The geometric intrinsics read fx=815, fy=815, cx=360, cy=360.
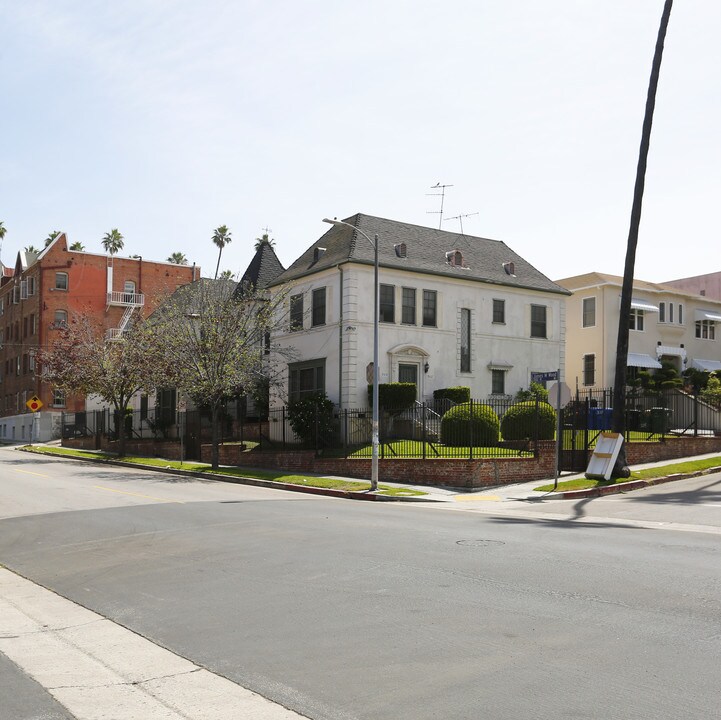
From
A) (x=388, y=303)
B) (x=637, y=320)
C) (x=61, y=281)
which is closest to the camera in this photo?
(x=388, y=303)

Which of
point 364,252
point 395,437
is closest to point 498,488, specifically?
point 395,437

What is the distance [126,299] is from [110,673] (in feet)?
210

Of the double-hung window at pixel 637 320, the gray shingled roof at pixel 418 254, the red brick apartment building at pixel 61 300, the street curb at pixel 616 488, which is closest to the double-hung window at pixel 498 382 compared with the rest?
the gray shingled roof at pixel 418 254

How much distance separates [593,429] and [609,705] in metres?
24.7

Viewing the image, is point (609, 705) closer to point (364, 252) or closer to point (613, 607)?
point (613, 607)

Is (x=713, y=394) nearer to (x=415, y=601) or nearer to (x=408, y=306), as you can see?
(x=408, y=306)

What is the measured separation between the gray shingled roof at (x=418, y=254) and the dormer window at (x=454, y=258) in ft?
0.69

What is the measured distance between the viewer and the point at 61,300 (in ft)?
217

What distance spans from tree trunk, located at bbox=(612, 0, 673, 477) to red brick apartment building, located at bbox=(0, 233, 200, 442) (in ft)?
147

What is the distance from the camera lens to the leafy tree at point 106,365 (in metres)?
38.8

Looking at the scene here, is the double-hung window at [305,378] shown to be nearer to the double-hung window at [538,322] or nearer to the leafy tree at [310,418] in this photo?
the leafy tree at [310,418]

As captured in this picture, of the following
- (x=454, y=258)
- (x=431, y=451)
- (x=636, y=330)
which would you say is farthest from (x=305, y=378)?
(x=636, y=330)

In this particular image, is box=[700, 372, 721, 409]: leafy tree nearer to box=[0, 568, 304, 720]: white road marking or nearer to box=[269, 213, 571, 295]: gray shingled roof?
box=[269, 213, 571, 295]: gray shingled roof

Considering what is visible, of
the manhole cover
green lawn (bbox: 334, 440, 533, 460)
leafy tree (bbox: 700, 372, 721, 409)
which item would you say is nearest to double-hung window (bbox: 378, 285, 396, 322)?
green lawn (bbox: 334, 440, 533, 460)
